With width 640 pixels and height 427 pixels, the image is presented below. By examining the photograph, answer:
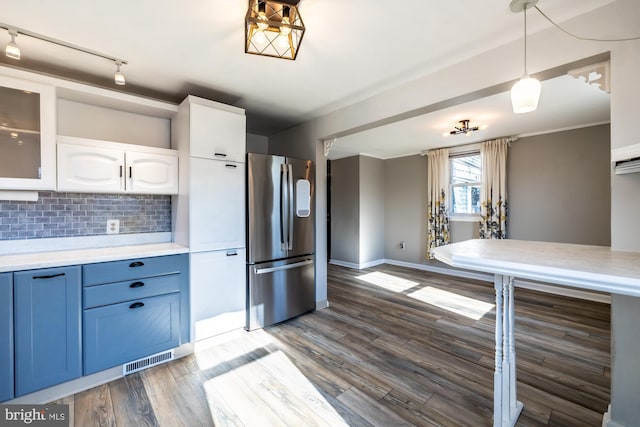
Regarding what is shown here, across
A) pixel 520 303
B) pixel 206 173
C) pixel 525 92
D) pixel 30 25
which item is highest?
pixel 30 25

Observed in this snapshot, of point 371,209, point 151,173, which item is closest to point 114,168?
point 151,173

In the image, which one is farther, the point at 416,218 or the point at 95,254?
the point at 416,218

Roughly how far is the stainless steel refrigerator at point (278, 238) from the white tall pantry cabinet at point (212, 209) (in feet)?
0.35

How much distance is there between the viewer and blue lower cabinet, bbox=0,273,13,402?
1.56 meters

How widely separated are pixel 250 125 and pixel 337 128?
4.15 feet

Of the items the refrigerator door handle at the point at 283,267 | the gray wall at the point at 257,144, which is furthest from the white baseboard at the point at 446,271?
the gray wall at the point at 257,144

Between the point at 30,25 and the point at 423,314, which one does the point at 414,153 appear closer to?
the point at 423,314

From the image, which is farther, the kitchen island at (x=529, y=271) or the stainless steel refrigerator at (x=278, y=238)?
the stainless steel refrigerator at (x=278, y=238)

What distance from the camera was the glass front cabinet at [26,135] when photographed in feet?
5.90

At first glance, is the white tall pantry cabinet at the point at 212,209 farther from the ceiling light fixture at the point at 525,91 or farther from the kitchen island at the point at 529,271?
the ceiling light fixture at the point at 525,91

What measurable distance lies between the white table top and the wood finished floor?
1.10 metres

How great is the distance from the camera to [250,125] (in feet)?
11.4

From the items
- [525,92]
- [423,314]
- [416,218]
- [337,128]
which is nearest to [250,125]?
[337,128]

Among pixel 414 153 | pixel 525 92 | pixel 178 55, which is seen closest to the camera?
pixel 525 92
